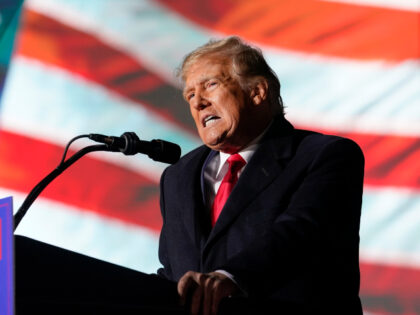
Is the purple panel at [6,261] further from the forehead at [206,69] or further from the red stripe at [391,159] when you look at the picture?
the red stripe at [391,159]

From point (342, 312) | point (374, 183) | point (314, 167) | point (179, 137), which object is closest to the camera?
point (342, 312)

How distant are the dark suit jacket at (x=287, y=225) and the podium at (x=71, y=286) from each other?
0.26 m

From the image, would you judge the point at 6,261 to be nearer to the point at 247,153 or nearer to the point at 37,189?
the point at 37,189

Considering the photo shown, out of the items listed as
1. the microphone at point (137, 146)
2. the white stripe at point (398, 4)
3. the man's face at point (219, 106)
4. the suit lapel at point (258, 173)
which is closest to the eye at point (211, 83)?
the man's face at point (219, 106)

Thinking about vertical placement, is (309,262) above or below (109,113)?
below

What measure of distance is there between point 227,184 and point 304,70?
50.5 inches

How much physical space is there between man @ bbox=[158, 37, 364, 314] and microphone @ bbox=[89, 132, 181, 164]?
0.16 meters

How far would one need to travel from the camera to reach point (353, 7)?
2725mm

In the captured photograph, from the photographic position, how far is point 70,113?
2664 mm

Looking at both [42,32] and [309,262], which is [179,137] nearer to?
[42,32]

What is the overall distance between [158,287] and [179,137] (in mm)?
1815

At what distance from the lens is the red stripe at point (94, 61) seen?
107 inches

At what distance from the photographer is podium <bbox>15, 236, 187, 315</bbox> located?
82 cm

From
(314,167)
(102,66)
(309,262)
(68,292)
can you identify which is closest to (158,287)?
(68,292)
